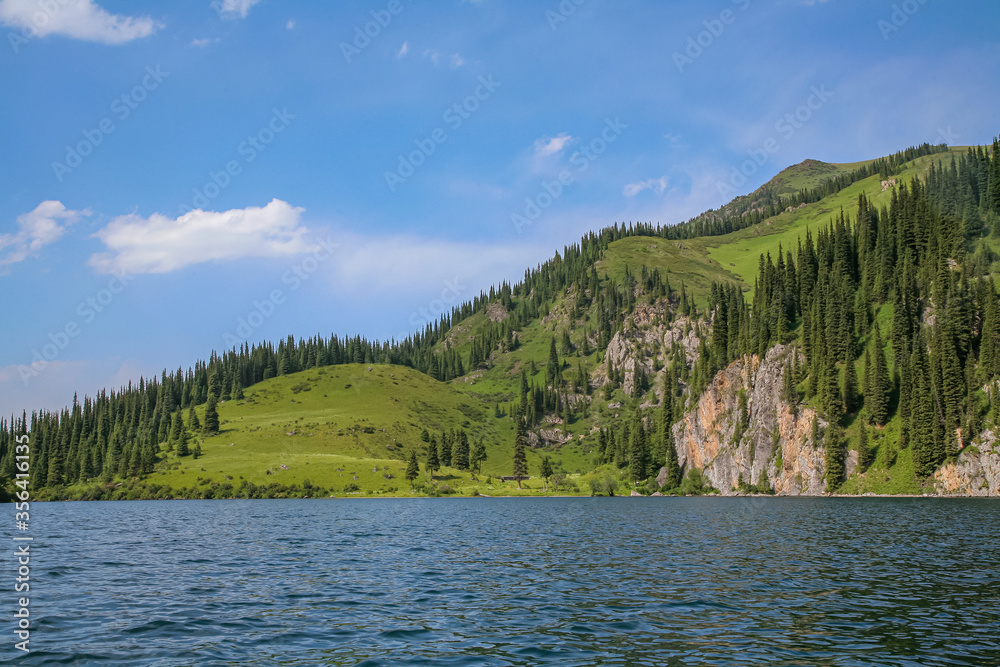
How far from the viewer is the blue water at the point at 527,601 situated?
75.6 feet

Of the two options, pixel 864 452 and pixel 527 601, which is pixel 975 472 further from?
pixel 527 601

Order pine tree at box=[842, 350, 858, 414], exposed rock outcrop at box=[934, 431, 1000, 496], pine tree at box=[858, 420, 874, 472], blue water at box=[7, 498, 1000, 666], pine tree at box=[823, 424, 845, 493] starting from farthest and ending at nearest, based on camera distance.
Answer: pine tree at box=[842, 350, 858, 414] < pine tree at box=[823, 424, 845, 493] < pine tree at box=[858, 420, 874, 472] < exposed rock outcrop at box=[934, 431, 1000, 496] < blue water at box=[7, 498, 1000, 666]

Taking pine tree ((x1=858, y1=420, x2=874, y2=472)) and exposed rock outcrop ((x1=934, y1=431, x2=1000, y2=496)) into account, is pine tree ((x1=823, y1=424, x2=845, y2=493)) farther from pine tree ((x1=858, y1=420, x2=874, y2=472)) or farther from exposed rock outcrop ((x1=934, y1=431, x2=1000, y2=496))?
exposed rock outcrop ((x1=934, y1=431, x2=1000, y2=496))

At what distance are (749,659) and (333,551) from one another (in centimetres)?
4119

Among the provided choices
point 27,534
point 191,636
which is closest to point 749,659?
point 191,636

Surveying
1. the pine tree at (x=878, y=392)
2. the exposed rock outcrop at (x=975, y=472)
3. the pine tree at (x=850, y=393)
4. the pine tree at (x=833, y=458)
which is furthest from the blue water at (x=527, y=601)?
the pine tree at (x=850, y=393)

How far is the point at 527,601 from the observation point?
3256cm

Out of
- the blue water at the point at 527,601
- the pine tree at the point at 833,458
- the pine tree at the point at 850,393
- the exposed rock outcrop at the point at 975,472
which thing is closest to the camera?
the blue water at the point at 527,601

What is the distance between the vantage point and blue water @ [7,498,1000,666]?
2303cm

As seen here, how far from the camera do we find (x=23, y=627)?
26531mm

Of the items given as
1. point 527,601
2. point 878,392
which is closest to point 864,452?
point 878,392

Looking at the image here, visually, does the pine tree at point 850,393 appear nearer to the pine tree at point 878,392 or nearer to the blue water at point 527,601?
the pine tree at point 878,392

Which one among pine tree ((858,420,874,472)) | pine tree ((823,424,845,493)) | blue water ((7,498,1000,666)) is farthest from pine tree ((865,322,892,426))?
blue water ((7,498,1000,666))

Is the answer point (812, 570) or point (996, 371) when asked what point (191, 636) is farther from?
point (996, 371)
